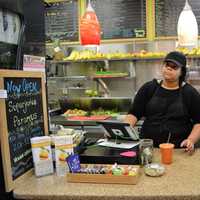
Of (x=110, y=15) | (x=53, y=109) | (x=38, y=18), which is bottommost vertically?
(x=53, y=109)

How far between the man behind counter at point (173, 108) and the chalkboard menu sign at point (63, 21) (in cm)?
287

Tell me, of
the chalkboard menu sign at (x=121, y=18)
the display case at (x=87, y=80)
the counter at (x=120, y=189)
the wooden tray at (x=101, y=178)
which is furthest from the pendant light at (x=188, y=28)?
the wooden tray at (x=101, y=178)

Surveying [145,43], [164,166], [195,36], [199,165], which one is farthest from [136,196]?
[145,43]

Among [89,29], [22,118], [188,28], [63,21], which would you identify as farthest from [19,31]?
[63,21]

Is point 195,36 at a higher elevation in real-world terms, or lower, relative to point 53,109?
higher

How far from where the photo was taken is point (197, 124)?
8.00 feet

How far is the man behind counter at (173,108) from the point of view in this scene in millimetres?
2463

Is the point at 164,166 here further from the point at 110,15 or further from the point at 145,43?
the point at 110,15

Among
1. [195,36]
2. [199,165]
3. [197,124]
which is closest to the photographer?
→ [199,165]

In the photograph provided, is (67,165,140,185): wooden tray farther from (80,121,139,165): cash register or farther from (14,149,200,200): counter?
(80,121,139,165): cash register

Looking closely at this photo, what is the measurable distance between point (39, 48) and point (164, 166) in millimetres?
1008

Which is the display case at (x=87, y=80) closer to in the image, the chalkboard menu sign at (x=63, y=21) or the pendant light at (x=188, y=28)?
the chalkboard menu sign at (x=63, y=21)

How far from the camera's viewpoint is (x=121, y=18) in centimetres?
493

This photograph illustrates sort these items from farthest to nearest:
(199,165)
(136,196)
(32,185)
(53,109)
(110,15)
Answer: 1. (110,15)
2. (53,109)
3. (199,165)
4. (32,185)
5. (136,196)
